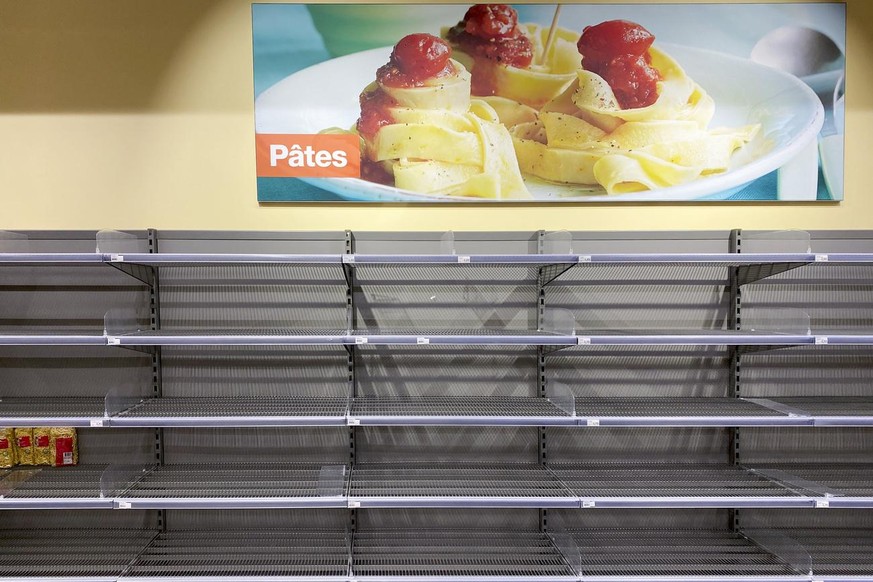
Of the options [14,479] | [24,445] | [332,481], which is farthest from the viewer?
[24,445]

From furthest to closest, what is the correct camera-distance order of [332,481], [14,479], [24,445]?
[24,445] < [14,479] < [332,481]

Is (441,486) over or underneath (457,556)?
over

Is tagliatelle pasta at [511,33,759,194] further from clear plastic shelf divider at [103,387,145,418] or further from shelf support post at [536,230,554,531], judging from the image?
clear plastic shelf divider at [103,387,145,418]

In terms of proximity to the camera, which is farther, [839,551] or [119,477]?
[839,551]

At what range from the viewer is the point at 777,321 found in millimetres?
2588

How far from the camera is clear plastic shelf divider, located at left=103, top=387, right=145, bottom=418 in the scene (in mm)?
2363

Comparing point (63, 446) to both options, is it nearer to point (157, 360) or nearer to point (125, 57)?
point (157, 360)

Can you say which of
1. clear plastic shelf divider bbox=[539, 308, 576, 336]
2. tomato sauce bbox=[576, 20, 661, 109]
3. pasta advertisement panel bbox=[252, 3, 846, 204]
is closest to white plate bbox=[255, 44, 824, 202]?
pasta advertisement panel bbox=[252, 3, 846, 204]

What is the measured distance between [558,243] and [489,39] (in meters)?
1.15

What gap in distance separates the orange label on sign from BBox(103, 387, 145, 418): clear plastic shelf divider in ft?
4.11

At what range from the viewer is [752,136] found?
2.78 m

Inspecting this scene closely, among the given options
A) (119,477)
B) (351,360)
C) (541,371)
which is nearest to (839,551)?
(541,371)

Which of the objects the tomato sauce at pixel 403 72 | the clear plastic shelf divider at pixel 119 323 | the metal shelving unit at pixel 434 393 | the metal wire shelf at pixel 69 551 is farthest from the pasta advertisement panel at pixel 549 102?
the metal wire shelf at pixel 69 551

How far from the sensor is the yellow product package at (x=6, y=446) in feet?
8.76
